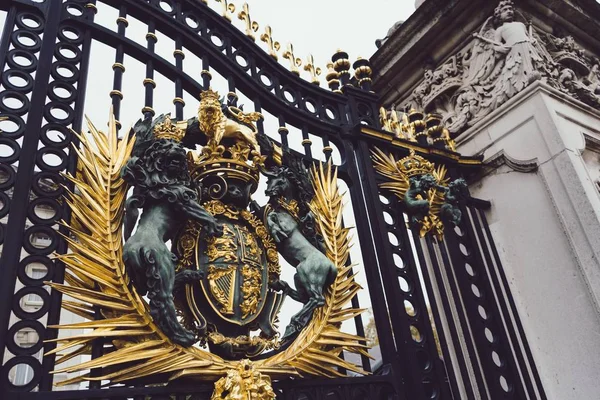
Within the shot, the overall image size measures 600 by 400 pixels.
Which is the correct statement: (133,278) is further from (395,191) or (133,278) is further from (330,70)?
(330,70)

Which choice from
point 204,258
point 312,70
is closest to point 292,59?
point 312,70

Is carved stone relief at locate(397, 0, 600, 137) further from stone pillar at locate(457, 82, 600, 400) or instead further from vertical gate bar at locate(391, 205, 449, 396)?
vertical gate bar at locate(391, 205, 449, 396)

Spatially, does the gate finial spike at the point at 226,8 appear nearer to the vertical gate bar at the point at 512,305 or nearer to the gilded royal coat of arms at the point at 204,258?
the gilded royal coat of arms at the point at 204,258

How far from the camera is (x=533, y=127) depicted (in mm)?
3791

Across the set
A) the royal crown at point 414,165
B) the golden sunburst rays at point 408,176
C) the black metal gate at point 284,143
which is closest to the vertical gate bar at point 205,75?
the black metal gate at point 284,143

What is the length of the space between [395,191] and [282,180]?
1.01 metres

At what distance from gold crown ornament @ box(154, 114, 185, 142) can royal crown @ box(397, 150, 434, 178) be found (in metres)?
1.69

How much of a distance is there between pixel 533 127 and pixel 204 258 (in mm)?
2652

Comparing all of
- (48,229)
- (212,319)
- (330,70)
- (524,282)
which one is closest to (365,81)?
(330,70)

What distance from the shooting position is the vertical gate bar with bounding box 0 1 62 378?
2115 millimetres

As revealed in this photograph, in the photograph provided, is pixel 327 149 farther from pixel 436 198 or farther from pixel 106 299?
pixel 106 299

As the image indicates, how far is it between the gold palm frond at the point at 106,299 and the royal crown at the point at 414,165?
2.03m

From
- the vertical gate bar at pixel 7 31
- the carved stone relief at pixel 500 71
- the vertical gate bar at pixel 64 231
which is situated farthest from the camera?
the carved stone relief at pixel 500 71

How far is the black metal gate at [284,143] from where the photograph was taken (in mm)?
2230
